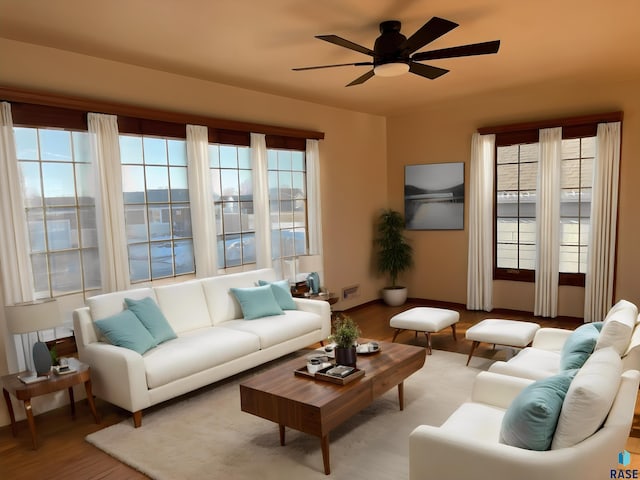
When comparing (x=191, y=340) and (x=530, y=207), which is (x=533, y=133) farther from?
(x=191, y=340)

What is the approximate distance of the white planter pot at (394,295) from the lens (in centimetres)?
773

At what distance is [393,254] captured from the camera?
25.3ft

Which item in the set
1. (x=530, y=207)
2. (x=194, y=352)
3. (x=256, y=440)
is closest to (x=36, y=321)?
(x=194, y=352)

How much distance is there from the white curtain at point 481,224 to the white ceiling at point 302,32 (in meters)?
1.51

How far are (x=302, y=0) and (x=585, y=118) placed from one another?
451 centimetres

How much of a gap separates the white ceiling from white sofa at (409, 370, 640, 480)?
110 inches

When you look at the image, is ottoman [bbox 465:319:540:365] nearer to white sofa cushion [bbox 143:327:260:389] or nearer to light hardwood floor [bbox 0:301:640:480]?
light hardwood floor [bbox 0:301:640:480]

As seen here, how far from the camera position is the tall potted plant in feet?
25.3

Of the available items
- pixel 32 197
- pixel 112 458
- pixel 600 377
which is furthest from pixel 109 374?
pixel 600 377

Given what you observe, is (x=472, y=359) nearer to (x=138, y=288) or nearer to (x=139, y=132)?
(x=138, y=288)

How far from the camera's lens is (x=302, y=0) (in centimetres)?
330

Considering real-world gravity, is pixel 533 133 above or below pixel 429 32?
below

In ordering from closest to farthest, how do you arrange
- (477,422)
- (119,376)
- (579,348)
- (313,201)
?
(477,422), (579,348), (119,376), (313,201)

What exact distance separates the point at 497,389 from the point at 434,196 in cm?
502
